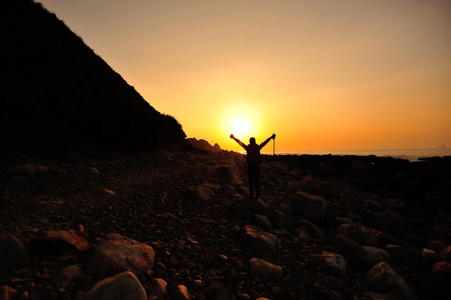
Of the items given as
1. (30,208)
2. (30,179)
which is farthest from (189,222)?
(30,179)

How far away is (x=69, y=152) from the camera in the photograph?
1098 centimetres

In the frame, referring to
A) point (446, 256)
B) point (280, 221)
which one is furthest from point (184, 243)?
point (446, 256)

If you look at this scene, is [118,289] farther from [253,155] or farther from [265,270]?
[253,155]

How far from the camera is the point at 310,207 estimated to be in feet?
30.7

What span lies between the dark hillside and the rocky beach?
9.05 ft

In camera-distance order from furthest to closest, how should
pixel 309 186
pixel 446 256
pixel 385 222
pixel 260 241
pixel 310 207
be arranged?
pixel 309 186, pixel 310 207, pixel 385 222, pixel 446 256, pixel 260 241

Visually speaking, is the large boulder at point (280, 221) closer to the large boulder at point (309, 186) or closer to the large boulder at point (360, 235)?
the large boulder at point (360, 235)

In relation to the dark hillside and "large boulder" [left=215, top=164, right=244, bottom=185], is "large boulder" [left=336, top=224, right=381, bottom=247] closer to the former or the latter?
"large boulder" [left=215, top=164, right=244, bottom=185]

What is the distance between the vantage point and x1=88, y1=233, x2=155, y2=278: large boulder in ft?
13.6

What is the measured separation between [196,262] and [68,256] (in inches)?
101

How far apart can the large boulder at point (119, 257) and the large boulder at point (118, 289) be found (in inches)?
16.0

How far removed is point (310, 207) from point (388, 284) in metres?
4.30

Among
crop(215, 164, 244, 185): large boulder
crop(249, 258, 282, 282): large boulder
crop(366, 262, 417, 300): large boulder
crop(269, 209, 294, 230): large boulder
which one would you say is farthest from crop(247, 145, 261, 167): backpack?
crop(366, 262, 417, 300): large boulder

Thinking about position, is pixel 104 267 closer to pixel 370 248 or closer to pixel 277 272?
pixel 277 272
